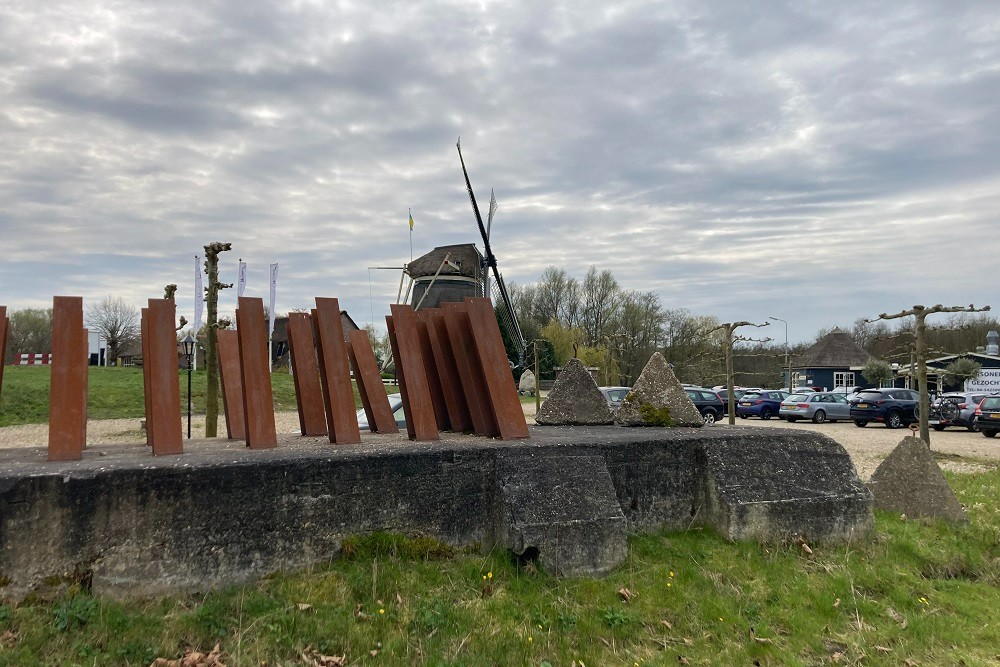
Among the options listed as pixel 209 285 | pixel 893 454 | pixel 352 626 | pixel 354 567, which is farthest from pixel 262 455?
pixel 209 285

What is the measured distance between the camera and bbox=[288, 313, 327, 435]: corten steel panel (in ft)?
18.9

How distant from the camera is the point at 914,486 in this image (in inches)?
289

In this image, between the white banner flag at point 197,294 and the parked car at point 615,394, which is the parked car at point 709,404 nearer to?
the parked car at point 615,394

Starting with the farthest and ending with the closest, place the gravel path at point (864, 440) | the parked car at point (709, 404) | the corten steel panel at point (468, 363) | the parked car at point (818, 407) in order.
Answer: the parked car at point (818, 407) → the parked car at point (709, 404) → the gravel path at point (864, 440) → the corten steel panel at point (468, 363)

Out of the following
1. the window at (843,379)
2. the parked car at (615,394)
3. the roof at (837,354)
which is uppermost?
the roof at (837,354)

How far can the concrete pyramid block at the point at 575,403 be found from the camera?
750 centimetres

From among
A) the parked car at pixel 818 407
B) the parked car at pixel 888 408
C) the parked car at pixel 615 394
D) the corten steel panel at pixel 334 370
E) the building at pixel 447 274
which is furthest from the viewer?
the building at pixel 447 274

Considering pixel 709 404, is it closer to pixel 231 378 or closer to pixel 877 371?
pixel 231 378

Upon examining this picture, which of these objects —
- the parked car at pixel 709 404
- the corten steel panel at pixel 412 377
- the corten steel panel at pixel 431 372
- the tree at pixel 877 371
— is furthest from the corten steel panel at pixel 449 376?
the tree at pixel 877 371

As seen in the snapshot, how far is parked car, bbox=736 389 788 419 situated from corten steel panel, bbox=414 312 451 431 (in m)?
26.6

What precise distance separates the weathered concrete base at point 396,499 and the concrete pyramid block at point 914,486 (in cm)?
152

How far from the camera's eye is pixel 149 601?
13.3ft

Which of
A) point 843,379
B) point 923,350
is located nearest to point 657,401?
point 923,350

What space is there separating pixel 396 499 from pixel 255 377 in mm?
1593
